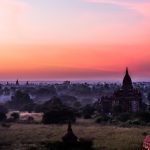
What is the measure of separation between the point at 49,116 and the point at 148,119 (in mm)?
13207

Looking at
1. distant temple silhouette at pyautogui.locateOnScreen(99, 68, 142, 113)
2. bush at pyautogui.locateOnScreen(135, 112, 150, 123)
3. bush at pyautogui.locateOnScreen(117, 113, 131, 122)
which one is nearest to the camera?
bush at pyautogui.locateOnScreen(135, 112, 150, 123)

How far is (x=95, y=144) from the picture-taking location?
37.7 metres

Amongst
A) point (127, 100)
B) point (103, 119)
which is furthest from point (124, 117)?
point (127, 100)

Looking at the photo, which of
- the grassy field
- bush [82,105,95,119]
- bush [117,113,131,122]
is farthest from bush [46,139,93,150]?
bush [82,105,95,119]

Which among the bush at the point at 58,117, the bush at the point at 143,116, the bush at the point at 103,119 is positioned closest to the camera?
the bush at the point at 58,117

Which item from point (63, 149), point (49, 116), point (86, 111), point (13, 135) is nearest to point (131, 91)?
point (86, 111)

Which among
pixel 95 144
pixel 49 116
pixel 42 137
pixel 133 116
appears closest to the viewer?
pixel 95 144

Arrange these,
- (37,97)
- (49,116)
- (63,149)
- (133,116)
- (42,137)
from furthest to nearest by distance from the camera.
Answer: (37,97)
(133,116)
(49,116)
(42,137)
(63,149)

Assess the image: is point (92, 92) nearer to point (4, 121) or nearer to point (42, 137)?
point (4, 121)

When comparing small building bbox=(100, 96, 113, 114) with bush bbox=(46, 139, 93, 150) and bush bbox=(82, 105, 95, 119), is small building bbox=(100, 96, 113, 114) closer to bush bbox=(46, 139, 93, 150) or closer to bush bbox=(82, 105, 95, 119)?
bush bbox=(82, 105, 95, 119)

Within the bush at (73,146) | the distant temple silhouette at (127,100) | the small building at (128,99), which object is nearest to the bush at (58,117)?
the distant temple silhouette at (127,100)

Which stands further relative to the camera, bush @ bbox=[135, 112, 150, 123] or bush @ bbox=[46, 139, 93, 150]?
bush @ bbox=[135, 112, 150, 123]

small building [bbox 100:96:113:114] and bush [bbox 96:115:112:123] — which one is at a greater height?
small building [bbox 100:96:113:114]

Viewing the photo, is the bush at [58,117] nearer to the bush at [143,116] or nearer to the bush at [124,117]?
the bush at [124,117]
